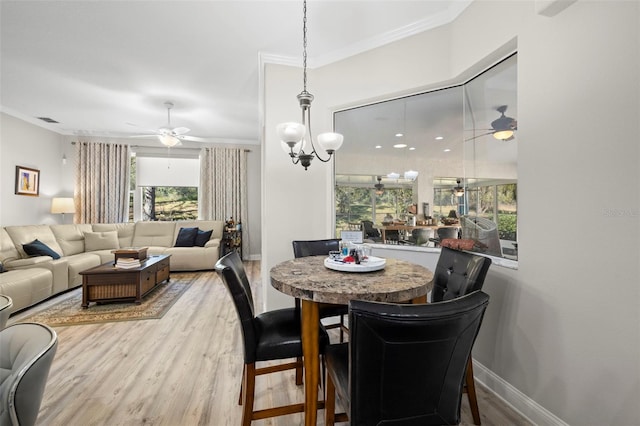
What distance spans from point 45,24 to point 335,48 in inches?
106

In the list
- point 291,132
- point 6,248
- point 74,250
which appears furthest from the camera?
point 74,250

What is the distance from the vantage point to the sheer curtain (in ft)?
21.8

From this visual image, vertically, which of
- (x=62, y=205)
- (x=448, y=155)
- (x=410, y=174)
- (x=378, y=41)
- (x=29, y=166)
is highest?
(x=378, y=41)

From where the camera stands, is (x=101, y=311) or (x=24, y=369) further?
(x=101, y=311)

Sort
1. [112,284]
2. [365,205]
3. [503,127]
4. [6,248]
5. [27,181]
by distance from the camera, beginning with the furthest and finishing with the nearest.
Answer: [27,181], [6,248], [112,284], [365,205], [503,127]

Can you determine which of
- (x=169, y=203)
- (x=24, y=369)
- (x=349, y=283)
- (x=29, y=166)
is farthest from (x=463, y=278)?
(x=29, y=166)

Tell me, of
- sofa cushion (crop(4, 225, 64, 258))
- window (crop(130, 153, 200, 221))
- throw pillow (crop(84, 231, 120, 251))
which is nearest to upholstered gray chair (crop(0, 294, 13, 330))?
sofa cushion (crop(4, 225, 64, 258))

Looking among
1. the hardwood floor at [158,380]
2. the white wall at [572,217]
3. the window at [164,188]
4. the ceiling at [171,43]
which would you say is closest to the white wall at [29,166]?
the ceiling at [171,43]

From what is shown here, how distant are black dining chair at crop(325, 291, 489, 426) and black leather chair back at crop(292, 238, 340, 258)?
152 cm

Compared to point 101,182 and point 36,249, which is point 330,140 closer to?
point 36,249

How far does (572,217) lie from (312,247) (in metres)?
1.71

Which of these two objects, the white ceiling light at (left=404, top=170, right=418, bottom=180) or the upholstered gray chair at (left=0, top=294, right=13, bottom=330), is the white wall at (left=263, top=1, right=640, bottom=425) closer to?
the white ceiling light at (left=404, top=170, right=418, bottom=180)

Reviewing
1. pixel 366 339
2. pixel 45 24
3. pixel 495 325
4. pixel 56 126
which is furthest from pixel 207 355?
pixel 56 126

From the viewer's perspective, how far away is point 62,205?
18.4 ft
